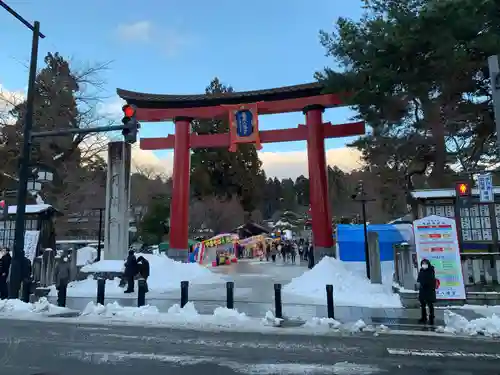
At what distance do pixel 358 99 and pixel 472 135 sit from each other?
21.3 feet

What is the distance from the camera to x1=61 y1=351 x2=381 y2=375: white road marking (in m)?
5.90

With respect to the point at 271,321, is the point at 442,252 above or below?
above

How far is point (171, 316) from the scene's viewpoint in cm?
1043

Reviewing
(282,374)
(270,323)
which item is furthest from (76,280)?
(282,374)

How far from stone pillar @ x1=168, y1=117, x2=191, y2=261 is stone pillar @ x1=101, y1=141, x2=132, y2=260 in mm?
4603

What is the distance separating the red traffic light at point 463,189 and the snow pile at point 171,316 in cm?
869

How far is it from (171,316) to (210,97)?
16949 millimetres

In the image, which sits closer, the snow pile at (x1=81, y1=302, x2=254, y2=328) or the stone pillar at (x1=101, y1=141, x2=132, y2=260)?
the snow pile at (x1=81, y1=302, x2=254, y2=328)

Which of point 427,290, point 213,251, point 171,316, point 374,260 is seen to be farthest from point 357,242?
point 213,251

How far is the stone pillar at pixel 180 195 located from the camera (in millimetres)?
24031

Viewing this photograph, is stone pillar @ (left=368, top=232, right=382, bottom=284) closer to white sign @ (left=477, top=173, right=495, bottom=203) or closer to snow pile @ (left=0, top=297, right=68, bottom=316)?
white sign @ (left=477, top=173, right=495, bottom=203)

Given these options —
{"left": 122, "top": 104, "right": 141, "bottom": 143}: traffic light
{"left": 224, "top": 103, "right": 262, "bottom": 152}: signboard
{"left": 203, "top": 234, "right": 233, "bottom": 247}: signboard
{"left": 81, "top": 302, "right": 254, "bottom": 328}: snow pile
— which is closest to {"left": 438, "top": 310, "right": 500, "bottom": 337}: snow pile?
{"left": 81, "top": 302, "right": 254, "bottom": 328}: snow pile

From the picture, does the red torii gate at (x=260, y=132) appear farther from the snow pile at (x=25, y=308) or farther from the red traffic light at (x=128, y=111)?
the red traffic light at (x=128, y=111)

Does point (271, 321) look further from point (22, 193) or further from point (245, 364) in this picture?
point (22, 193)
